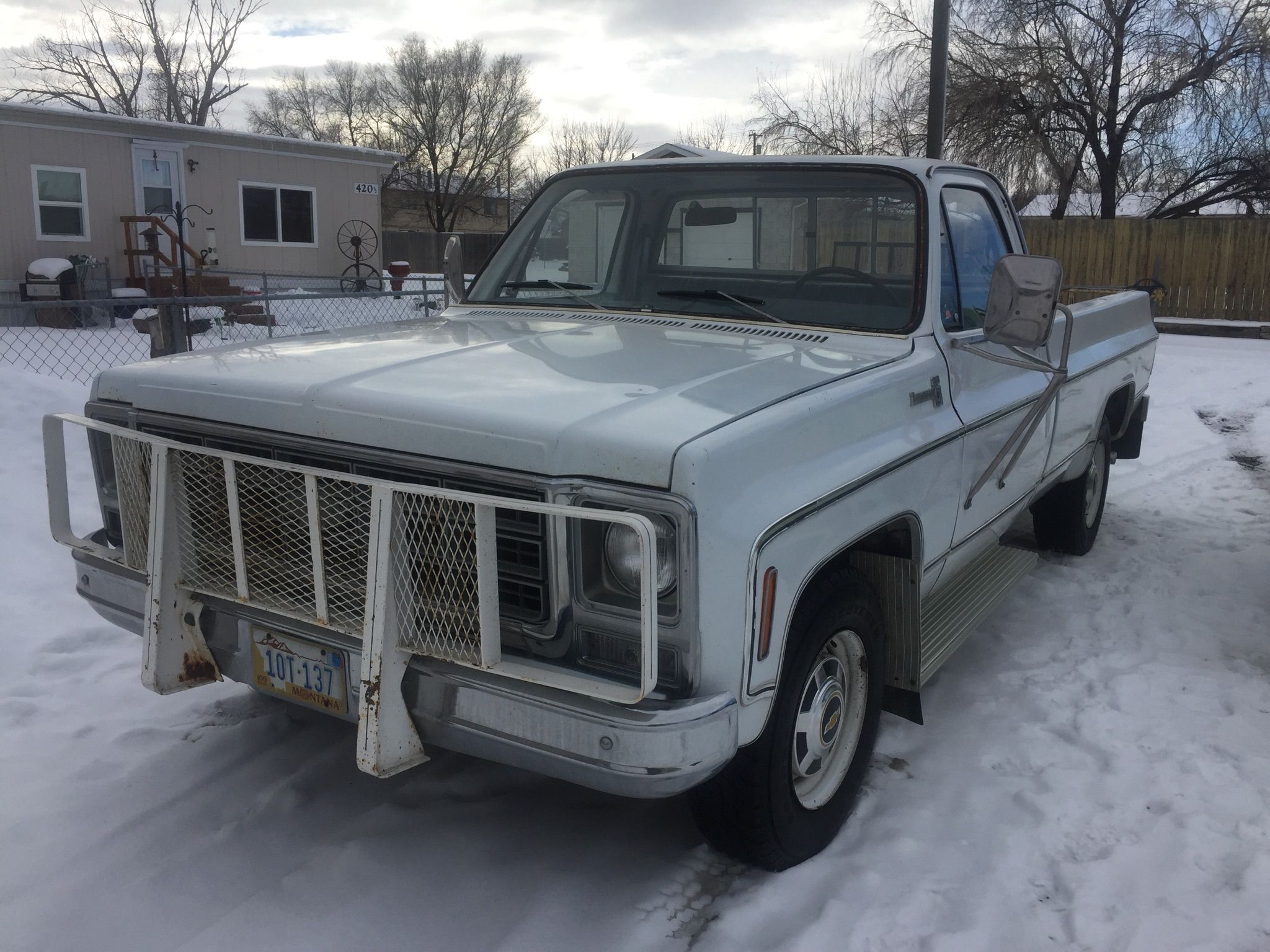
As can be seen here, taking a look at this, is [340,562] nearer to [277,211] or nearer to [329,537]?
[329,537]

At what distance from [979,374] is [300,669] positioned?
249cm

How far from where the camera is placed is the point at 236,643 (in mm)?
2891

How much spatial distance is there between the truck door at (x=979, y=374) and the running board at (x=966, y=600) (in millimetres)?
240

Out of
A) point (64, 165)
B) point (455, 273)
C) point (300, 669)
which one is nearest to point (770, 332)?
point (455, 273)

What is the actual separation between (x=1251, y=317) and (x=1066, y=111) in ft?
21.0

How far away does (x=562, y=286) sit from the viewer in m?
4.20

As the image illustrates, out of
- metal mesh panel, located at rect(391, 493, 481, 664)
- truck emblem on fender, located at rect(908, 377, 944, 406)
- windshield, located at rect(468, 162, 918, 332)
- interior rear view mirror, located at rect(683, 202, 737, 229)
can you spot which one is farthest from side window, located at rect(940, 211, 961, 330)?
metal mesh panel, located at rect(391, 493, 481, 664)

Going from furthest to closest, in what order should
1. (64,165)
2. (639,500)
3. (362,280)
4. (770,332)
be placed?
(362,280) < (64,165) < (770,332) < (639,500)

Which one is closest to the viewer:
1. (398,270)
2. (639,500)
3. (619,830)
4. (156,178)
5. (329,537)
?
(639,500)

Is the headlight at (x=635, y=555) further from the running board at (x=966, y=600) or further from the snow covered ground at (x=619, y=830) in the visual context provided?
the running board at (x=966, y=600)

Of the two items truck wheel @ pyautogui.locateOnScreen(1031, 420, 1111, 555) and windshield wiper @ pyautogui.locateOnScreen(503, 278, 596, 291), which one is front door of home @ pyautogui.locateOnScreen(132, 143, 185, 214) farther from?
truck wheel @ pyautogui.locateOnScreen(1031, 420, 1111, 555)

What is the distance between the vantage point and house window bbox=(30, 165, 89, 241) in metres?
16.1

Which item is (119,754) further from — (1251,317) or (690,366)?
(1251,317)

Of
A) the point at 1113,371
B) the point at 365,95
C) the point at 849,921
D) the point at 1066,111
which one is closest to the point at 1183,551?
the point at 1113,371
